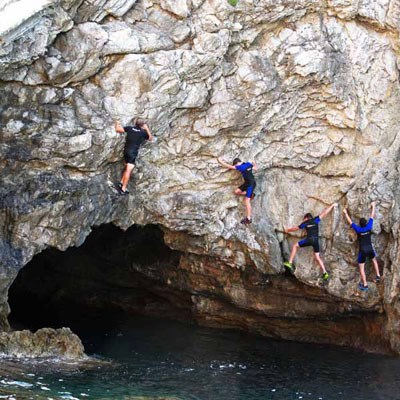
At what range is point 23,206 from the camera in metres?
14.9

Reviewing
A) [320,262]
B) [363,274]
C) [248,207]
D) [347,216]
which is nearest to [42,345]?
[248,207]

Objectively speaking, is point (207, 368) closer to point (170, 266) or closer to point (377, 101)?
point (170, 266)

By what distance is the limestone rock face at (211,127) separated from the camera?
14.2 metres

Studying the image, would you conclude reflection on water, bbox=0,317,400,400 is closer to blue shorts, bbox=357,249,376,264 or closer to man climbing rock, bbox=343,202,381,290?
man climbing rock, bbox=343,202,381,290

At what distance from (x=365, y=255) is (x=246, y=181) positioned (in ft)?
12.1

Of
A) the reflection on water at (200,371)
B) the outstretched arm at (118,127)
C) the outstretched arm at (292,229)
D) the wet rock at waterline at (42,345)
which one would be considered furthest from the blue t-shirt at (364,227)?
the wet rock at waterline at (42,345)

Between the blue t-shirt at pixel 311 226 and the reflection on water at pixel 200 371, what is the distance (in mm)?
3334

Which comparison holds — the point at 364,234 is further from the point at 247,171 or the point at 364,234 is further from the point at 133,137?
the point at 133,137

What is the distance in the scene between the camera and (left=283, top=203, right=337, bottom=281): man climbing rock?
699 inches

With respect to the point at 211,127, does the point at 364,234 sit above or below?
below

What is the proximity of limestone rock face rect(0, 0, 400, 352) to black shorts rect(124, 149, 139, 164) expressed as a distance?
10.0 inches

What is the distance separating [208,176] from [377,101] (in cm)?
471

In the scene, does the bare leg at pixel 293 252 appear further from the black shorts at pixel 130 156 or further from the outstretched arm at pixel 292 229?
the black shorts at pixel 130 156

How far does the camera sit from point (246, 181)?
17156 millimetres
